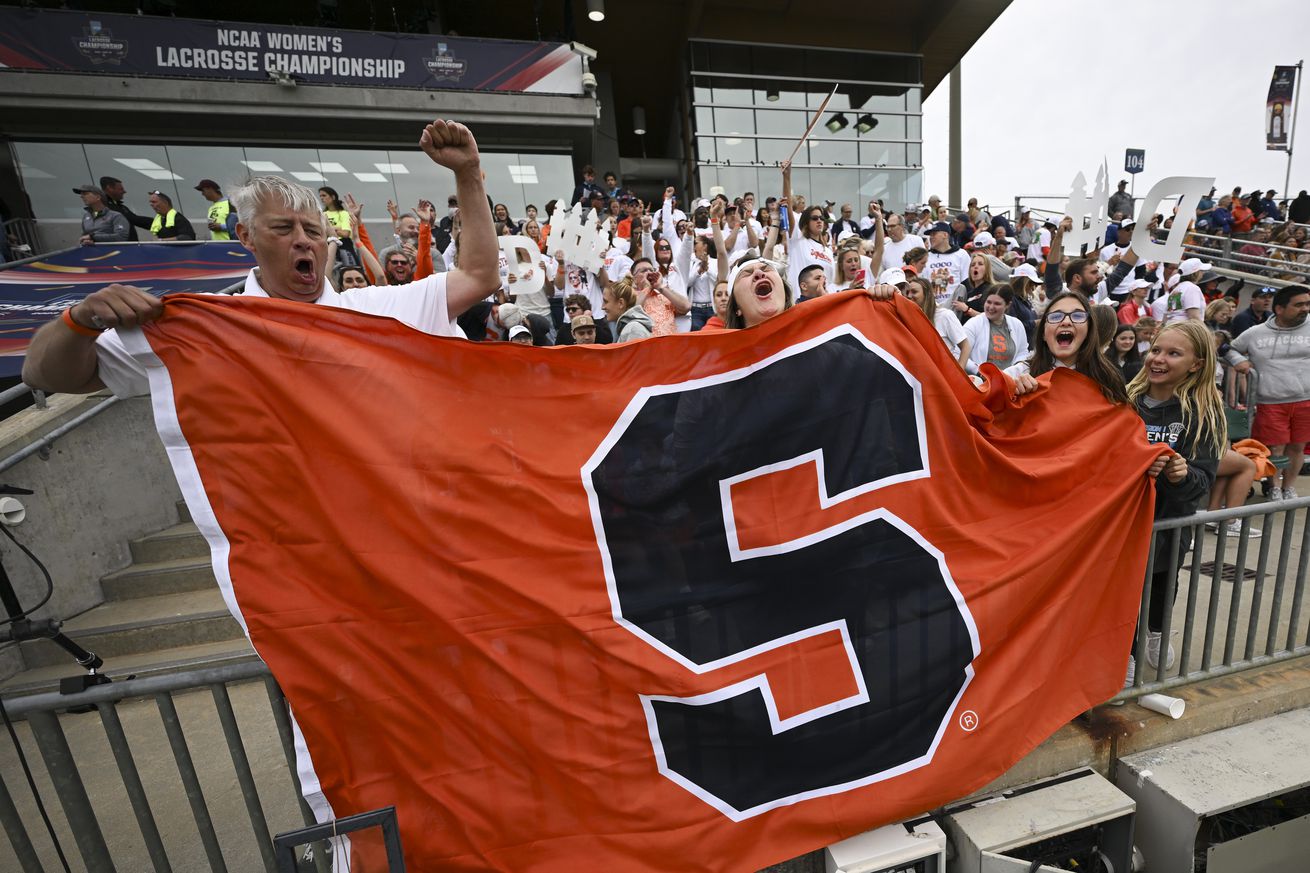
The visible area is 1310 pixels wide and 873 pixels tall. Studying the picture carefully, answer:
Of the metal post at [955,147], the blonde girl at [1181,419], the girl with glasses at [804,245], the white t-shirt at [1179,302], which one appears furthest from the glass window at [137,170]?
the metal post at [955,147]

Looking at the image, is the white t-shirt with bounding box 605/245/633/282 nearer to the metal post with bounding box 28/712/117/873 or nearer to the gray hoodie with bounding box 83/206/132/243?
the metal post with bounding box 28/712/117/873

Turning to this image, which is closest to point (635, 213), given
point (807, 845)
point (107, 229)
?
point (107, 229)

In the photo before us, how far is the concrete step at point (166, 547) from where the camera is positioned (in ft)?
14.5

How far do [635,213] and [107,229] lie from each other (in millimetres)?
7650

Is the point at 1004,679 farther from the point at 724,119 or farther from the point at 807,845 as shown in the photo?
the point at 724,119

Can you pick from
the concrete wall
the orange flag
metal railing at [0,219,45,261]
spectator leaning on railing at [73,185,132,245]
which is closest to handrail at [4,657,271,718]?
the orange flag

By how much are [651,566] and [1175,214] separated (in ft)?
14.5

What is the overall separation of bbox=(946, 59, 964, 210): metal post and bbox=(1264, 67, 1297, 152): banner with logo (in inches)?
513

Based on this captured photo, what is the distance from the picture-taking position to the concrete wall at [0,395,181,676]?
3.88m

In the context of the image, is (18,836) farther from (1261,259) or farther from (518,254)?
(1261,259)

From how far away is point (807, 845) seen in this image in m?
2.08

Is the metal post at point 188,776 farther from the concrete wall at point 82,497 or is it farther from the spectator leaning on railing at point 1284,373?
the spectator leaning on railing at point 1284,373

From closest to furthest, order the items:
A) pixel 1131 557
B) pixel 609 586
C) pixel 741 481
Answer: pixel 609 586
pixel 741 481
pixel 1131 557

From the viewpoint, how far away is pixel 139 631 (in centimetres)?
369
